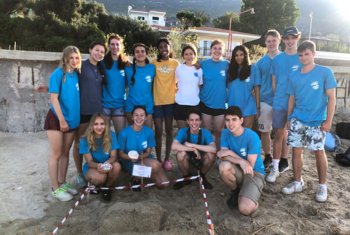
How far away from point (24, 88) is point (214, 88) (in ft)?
13.5

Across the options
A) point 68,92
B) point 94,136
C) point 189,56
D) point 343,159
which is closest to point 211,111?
point 189,56

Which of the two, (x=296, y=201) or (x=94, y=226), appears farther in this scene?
(x=296, y=201)

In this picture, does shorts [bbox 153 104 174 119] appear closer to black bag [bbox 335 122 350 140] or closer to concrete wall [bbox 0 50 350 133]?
concrete wall [bbox 0 50 350 133]

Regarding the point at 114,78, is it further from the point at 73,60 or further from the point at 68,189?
the point at 68,189

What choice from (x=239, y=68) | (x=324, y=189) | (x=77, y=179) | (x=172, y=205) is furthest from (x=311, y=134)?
(x=77, y=179)

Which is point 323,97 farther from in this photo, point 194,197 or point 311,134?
point 194,197

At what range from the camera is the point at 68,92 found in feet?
13.1

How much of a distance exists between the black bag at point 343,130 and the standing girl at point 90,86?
534 centimetres

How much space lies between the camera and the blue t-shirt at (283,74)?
4402 mm

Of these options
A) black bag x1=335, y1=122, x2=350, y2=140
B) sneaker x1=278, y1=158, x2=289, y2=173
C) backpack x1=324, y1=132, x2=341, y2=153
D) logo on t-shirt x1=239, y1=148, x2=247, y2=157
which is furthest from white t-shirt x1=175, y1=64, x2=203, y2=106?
black bag x1=335, y1=122, x2=350, y2=140

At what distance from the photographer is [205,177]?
4.61 meters

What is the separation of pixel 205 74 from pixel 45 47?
1731 centimetres

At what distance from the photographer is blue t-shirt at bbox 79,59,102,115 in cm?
420

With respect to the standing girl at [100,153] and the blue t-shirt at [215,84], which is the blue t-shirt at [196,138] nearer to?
the blue t-shirt at [215,84]
